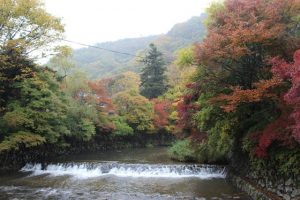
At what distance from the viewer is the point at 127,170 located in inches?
738

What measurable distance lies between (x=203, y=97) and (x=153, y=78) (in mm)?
31069

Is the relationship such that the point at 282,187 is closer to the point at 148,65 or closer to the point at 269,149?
the point at 269,149

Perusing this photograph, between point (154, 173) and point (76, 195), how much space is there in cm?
586

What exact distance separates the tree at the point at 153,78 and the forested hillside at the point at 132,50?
64.9 ft

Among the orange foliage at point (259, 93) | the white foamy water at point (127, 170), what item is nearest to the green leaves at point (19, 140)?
the white foamy water at point (127, 170)

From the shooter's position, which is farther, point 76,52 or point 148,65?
point 76,52

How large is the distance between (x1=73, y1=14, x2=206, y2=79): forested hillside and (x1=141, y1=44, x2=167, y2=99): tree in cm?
1977

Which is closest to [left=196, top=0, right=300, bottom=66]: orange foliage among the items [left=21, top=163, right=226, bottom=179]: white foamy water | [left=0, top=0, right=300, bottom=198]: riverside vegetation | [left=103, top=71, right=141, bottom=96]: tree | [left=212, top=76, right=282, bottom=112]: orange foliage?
[left=0, top=0, right=300, bottom=198]: riverside vegetation

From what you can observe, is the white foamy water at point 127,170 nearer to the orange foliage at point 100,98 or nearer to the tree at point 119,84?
the orange foliage at point 100,98

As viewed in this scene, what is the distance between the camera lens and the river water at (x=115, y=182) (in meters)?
13.2

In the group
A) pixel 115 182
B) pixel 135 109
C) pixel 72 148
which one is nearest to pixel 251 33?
pixel 115 182

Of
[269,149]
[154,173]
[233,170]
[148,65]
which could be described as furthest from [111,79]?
[269,149]

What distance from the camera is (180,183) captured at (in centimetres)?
1549

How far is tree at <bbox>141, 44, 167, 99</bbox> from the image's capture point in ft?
146
